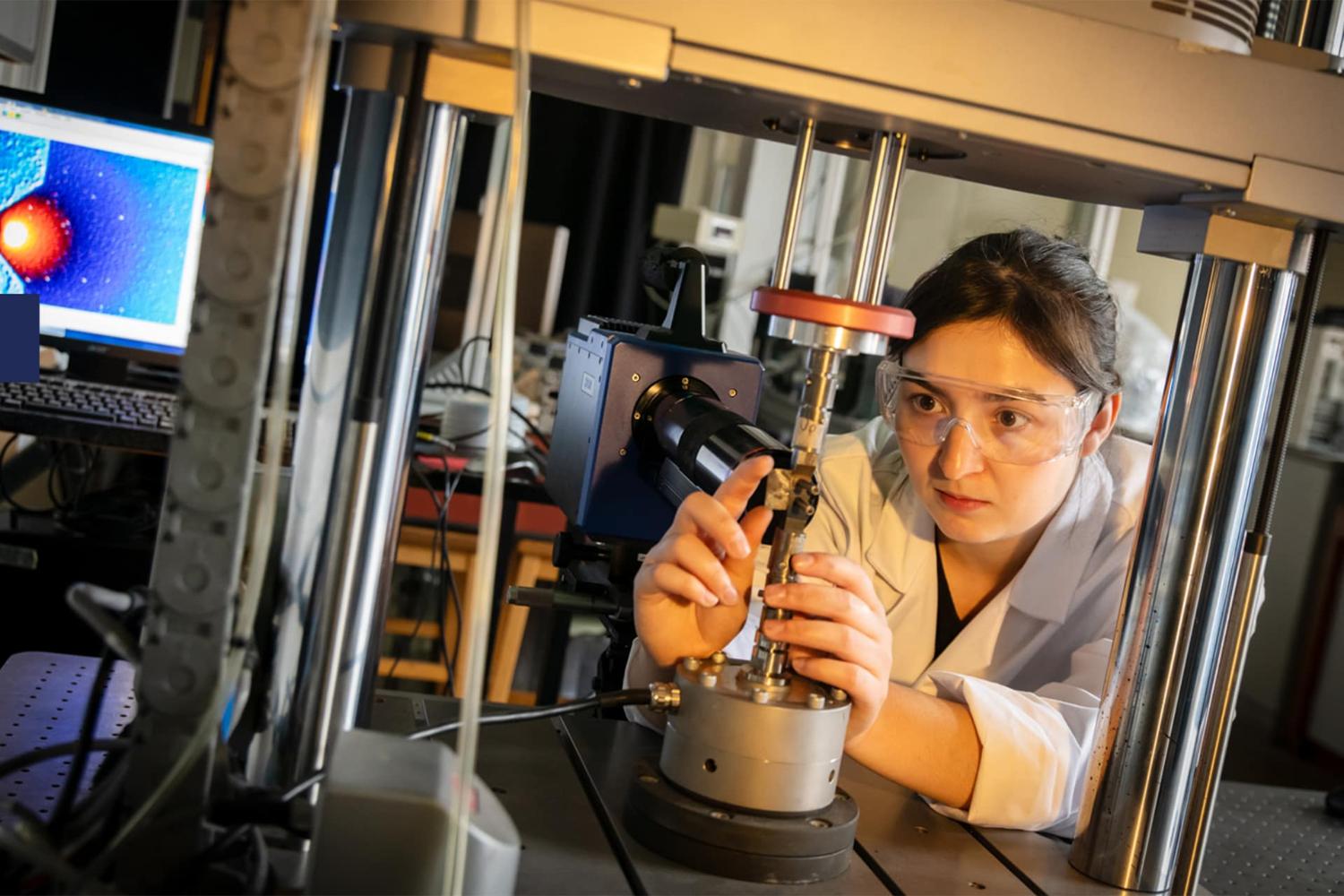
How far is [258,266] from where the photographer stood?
482 millimetres

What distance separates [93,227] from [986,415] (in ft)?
5.02

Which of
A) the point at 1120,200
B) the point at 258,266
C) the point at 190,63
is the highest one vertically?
the point at 190,63

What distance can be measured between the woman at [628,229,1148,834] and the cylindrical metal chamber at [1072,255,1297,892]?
10cm

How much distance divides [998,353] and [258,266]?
2.94 feet

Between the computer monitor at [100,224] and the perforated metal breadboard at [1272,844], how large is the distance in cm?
173

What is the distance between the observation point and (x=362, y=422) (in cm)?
60

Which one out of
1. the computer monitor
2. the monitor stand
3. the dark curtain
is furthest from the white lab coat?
the dark curtain

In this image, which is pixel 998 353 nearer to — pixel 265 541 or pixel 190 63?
pixel 265 541

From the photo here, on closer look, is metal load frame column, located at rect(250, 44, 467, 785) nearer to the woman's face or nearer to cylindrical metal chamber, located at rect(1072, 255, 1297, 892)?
cylindrical metal chamber, located at rect(1072, 255, 1297, 892)

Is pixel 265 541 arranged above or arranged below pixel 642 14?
below

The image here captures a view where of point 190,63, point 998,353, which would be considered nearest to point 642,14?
point 998,353

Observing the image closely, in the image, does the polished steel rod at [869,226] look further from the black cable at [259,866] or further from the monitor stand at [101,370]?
the monitor stand at [101,370]

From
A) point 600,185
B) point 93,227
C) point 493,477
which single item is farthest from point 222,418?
point 600,185

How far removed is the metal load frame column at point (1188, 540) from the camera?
728 mm
